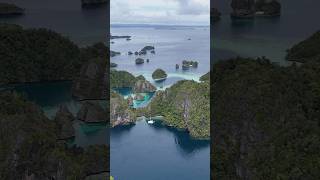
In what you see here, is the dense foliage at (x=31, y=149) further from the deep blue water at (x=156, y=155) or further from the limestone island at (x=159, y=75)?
the limestone island at (x=159, y=75)

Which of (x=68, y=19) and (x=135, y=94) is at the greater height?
(x=68, y=19)

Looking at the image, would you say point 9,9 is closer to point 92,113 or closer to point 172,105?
point 92,113

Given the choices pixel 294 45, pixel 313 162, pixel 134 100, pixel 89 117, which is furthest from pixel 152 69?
pixel 313 162

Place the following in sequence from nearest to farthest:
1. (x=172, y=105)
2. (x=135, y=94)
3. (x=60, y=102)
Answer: (x=60, y=102) → (x=172, y=105) → (x=135, y=94)

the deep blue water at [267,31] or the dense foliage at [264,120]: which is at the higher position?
the deep blue water at [267,31]

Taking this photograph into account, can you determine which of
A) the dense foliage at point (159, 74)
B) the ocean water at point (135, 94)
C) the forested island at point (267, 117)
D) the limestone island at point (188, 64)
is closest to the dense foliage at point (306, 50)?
the forested island at point (267, 117)

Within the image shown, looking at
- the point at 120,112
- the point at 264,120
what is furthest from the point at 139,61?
the point at 264,120

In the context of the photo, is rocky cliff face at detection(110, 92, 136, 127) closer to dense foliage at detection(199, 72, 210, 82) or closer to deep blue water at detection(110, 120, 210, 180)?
deep blue water at detection(110, 120, 210, 180)
